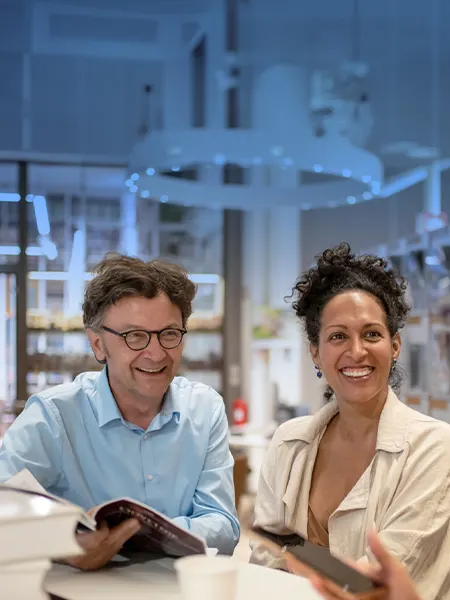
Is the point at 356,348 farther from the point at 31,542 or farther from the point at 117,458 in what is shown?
the point at 31,542

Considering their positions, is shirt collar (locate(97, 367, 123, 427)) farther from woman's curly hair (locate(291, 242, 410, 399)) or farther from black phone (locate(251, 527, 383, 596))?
black phone (locate(251, 527, 383, 596))

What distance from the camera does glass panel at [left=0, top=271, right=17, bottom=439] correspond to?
7.62 meters

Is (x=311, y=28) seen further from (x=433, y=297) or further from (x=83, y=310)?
(x=83, y=310)

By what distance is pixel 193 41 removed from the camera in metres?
7.36

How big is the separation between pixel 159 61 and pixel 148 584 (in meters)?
6.55

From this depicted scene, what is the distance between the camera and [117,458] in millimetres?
2117

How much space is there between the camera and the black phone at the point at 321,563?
4.31 ft

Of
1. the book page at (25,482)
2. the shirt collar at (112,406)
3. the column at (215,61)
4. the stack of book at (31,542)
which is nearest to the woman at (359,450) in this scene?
the shirt collar at (112,406)

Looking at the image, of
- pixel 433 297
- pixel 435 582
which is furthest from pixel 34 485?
pixel 433 297

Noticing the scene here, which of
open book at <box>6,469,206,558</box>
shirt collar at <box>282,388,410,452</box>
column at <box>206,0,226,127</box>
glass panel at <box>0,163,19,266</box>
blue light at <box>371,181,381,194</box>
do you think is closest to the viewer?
open book at <box>6,469,206,558</box>

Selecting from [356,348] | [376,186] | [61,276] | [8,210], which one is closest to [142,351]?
[356,348]

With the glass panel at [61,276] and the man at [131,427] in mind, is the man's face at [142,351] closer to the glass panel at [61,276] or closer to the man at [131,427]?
the man at [131,427]

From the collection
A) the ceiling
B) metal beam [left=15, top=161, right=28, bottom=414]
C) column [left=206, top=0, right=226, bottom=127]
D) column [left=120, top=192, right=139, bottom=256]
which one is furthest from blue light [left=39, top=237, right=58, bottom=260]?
column [left=206, top=0, right=226, bottom=127]

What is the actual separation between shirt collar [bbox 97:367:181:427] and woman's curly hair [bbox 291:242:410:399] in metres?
0.44
